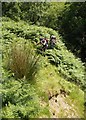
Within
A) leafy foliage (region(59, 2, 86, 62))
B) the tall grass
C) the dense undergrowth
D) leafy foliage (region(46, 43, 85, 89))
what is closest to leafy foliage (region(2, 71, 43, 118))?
the dense undergrowth

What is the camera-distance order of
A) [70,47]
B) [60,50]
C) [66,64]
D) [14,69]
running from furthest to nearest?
[70,47]
[60,50]
[66,64]
[14,69]

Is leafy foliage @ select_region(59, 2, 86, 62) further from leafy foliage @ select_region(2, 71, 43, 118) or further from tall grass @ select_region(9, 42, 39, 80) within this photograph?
leafy foliage @ select_region(2, 71, 43, 118)

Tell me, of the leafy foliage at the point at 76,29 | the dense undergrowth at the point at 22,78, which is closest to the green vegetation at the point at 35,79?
the dense undergrowth at the point at 22,78

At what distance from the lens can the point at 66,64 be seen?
39.7 ft

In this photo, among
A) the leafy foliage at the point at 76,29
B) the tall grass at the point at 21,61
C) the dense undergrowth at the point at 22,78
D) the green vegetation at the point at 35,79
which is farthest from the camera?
the leafy foliage at the point at 76,29

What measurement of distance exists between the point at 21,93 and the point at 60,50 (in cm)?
623

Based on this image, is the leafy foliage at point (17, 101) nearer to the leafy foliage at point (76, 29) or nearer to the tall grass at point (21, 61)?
the tall grass at point (21, 61)

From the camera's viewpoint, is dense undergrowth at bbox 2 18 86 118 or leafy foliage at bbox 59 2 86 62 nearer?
dense undergrowth at bbox 2 18 86 118

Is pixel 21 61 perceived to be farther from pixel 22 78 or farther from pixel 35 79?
pixel 35 79

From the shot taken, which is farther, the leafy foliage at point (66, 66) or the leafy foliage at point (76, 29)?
the leafy foliage at point (76, 29)

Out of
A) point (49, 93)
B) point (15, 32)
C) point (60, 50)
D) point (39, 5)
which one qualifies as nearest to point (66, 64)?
point (60, 50)

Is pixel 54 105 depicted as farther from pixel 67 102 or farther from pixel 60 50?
pixel 60 50

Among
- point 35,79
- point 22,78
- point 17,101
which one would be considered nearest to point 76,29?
point 35,79

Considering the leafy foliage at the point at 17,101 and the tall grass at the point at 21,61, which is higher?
the tall grass at the point at 21,61
